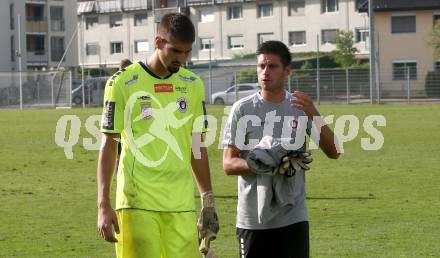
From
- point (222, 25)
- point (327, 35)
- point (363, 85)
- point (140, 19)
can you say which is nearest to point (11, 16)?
point (140, 19)

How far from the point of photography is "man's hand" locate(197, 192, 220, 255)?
6684 millimetres

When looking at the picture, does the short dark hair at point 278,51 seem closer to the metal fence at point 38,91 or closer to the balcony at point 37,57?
the metal fence at point 38,91

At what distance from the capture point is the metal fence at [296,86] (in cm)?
5369

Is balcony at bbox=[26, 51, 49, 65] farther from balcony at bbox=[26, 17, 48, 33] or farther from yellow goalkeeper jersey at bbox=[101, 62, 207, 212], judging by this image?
yellow goalkeeper jersey at bbox=[101, 62, 207, 212]

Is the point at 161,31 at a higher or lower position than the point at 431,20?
lower

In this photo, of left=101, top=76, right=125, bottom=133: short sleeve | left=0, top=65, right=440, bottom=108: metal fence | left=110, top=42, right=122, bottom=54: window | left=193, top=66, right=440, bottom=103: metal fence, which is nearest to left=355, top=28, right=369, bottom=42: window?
left=0, top=65, right=440, bottom=108: metal fence

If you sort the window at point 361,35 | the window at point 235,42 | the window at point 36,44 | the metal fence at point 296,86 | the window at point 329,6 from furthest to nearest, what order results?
the window at point 36,44
the window at point 235,42
the window at point 329,6
the window at point 361,35
the metal fence at point 296,86

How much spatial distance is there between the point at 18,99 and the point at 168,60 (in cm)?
5828

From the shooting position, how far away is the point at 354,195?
50.9ft

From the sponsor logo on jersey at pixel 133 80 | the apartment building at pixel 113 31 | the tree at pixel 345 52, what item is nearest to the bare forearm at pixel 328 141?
the sponsor logo on jersey at pixel 133 80

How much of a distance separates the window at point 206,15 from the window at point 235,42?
2.88 meters

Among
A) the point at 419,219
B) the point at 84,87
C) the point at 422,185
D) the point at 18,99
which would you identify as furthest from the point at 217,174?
the point at 18,99

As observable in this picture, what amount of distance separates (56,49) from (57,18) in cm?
316

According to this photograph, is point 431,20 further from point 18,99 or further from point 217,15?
point 18,99
